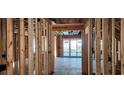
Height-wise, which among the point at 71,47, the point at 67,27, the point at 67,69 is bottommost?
the point at 67,69

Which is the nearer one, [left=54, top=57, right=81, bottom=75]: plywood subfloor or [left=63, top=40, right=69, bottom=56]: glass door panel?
[left=54, top=57, right=81, bottom=75]: plywood subfloor

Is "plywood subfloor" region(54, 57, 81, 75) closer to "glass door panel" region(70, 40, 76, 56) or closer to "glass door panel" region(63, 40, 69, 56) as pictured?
"glass door panel" region(63, 40, 69, 56)

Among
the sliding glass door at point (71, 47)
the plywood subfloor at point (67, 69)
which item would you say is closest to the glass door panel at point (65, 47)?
the sliding glass door at point (71, 47)

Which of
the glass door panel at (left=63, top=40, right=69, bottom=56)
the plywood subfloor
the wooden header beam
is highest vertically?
the wooden header beam

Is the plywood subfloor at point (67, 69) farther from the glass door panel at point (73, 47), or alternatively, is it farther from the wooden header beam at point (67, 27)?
the glass door panel at point (73, 47)

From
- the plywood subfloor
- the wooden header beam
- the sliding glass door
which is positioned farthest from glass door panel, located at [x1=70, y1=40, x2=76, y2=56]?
the wooden header beam

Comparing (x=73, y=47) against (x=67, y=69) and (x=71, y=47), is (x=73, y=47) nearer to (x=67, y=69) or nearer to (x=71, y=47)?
(x=71, y=47)

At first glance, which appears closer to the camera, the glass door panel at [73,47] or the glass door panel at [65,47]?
the glass door panel at [65,47]

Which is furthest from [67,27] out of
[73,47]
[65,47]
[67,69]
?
[73,47]

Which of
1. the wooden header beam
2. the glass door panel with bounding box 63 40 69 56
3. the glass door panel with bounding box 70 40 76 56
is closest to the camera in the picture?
the wooden header beam
